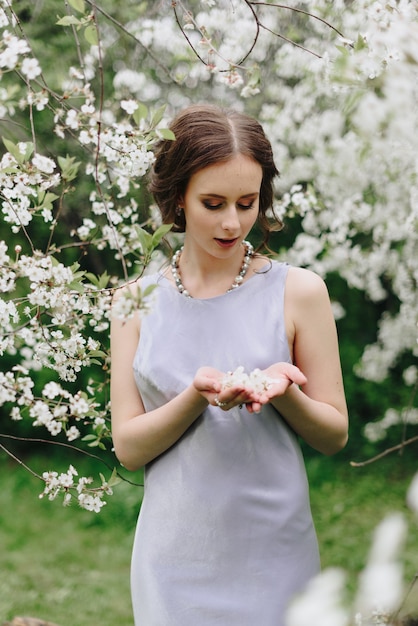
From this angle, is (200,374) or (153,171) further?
(153,171)

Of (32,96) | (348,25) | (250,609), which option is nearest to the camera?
(250,609)

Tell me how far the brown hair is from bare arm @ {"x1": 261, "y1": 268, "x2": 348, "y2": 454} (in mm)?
334

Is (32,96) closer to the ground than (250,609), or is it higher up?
higher up

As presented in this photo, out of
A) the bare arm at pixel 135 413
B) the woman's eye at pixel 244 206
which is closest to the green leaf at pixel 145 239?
the bare arm at pixel 135 413

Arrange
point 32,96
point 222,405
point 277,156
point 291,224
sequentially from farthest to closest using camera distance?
point 291,224
point 277,156
point 32,96
point 222,405

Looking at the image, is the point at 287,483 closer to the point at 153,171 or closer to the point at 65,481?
the point at 65,481

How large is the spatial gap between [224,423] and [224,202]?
0.51 m

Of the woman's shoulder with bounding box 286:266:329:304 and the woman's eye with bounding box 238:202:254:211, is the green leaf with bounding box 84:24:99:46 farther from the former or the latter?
the woman's shoulder with bounding box 286:266:329:304

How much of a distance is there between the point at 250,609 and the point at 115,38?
4237 millimetres

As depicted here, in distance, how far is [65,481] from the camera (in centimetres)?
219

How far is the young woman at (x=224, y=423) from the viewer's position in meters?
1.97

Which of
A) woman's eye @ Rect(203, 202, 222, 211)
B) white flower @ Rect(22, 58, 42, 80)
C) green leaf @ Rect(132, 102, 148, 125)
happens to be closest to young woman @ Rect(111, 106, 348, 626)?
woman's eye @ Rect(203, 202, 222, 211)

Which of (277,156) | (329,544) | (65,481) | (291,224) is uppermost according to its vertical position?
(65,481)

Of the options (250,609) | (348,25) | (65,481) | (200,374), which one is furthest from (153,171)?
(348,25)
